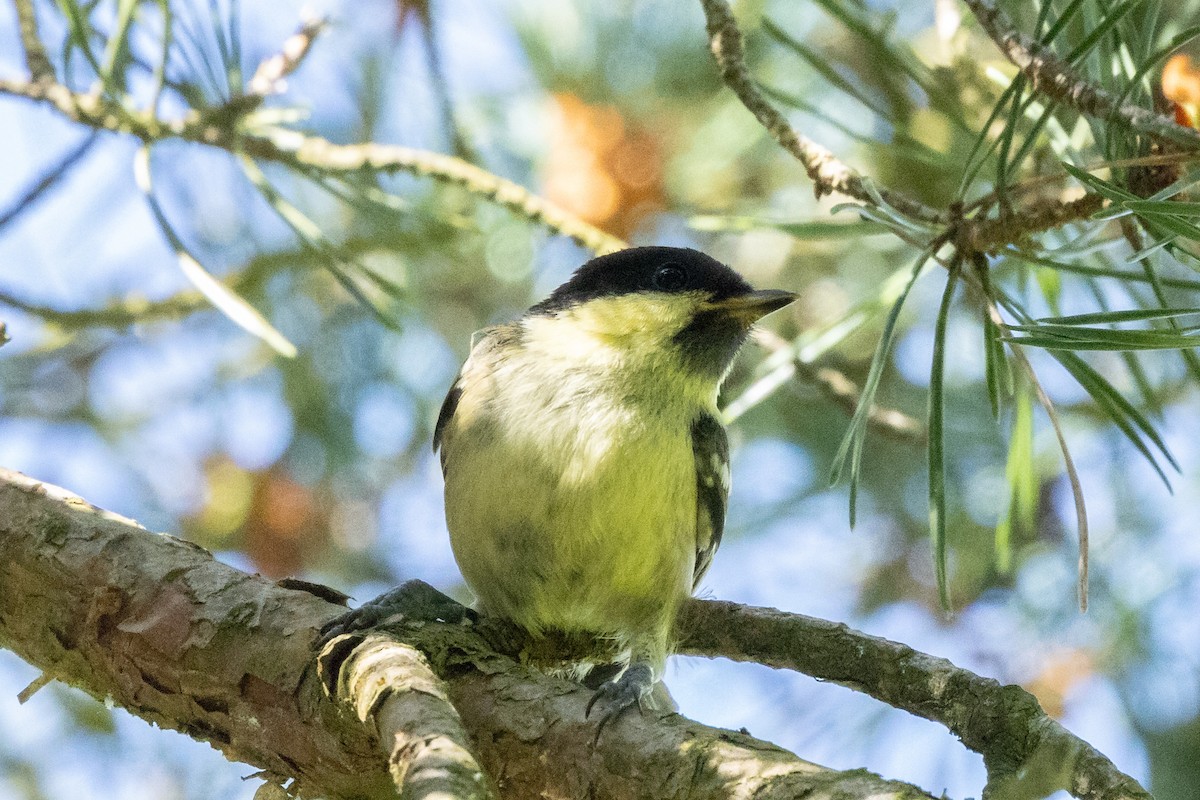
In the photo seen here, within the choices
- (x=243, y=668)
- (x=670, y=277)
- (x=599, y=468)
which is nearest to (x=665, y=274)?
(x=670, y=277)

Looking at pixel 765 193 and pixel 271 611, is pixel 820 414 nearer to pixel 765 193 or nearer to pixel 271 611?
pixel 765 193

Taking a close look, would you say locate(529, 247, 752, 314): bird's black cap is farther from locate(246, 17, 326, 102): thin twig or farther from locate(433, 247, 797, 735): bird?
locate(246, 17, 326, 102): thin twig

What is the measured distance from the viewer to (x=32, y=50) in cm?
228

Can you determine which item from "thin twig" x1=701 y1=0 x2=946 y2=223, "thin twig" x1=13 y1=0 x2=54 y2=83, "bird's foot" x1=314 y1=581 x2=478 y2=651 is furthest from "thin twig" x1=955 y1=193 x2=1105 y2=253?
"thin twig" x1=13 y1=0 x2=54 y2=83

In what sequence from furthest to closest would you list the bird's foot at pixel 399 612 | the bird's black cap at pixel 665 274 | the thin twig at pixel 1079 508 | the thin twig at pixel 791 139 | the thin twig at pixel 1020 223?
the bird's black cap at pixel 665 274
the bird's foot at pixel 399 612
the thin twig at pixel 791 139
the thin twig at pixel 1020 223
the thin twig at pixel 1079 508

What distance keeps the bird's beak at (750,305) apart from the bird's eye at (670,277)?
111 mm

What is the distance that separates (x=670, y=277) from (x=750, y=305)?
24cm

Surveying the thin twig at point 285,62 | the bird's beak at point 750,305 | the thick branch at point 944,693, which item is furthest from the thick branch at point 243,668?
the bird's beak at point 750,305

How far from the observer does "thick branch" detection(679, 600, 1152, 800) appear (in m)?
1.25

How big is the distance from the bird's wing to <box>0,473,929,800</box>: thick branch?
767mm

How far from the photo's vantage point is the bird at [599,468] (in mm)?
2330

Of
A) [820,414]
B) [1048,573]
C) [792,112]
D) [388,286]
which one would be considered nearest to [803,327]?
[820,414]

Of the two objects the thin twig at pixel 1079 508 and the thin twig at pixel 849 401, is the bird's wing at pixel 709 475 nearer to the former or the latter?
the thin twig at pixel 849 401

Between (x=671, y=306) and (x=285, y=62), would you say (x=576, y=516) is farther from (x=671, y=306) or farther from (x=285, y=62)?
(x=285, y=62)
